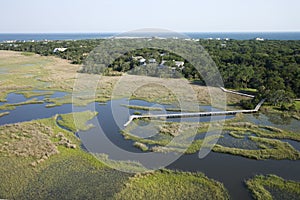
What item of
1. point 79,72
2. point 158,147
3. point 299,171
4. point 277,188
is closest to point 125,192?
point 158,147

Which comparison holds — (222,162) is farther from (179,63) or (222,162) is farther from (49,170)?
(179,63)

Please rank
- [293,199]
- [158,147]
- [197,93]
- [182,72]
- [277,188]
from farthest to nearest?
[182,72], [197,93], [158,147], [277,188], [293,199]

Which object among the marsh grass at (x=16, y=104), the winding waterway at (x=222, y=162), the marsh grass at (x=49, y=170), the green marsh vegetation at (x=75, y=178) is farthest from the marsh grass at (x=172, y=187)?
the marsh grass at (x=16, y=104)

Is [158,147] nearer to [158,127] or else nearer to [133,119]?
[158,127]

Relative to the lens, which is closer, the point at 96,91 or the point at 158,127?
the point at 158,127

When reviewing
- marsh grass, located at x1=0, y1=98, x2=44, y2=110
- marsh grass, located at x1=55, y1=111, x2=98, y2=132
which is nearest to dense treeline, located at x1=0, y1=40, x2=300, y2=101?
marsh grass, located at x1=0, y1=98, x2=44, y2=110

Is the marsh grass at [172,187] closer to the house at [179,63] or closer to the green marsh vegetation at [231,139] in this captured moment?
the green marsh vegetation at [231,139]

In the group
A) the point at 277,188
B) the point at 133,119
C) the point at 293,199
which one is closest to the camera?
the point at 293,199

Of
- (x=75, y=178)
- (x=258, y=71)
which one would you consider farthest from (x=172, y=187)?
(x=258, y=71)

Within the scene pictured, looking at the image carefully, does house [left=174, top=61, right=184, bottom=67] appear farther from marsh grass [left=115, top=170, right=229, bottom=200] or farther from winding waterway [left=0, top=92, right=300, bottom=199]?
marsh grass [left=115, top=170, right=229, bottom=200]
